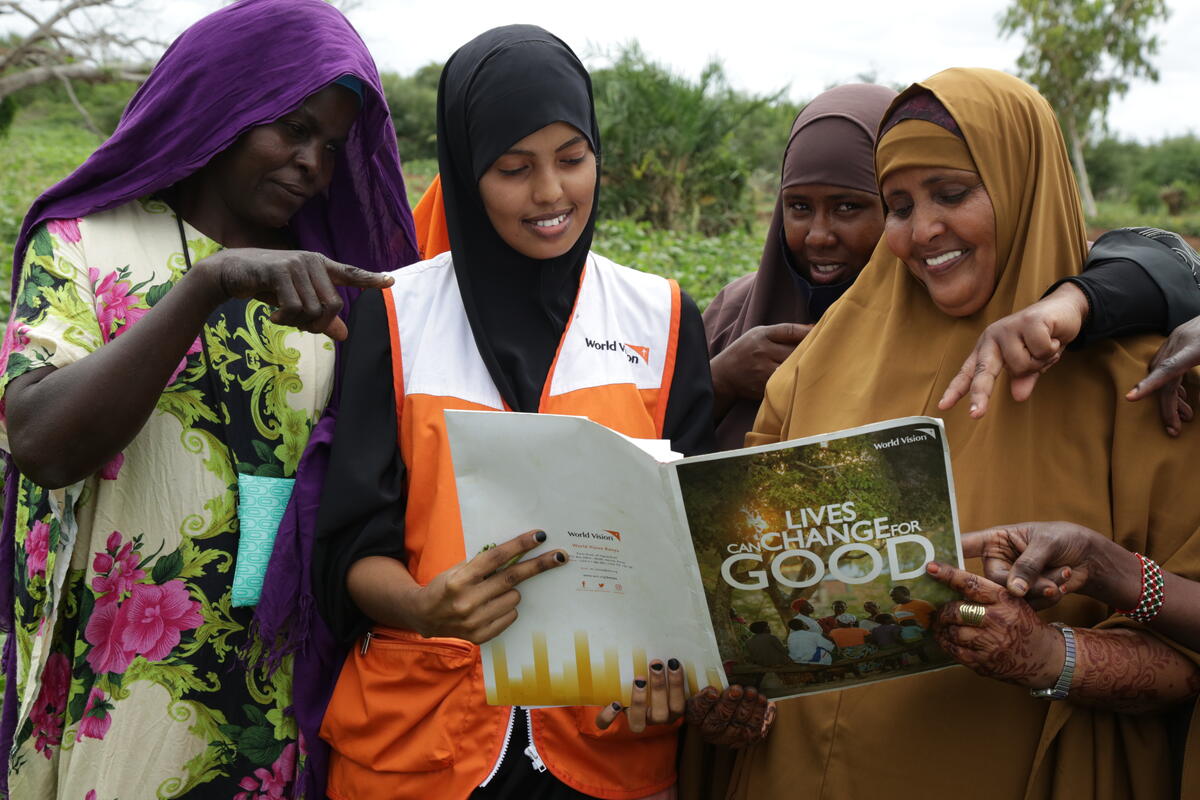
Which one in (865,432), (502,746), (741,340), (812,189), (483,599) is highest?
(812,189)

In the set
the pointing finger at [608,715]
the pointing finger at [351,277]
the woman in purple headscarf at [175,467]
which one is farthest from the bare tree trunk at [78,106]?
the pointing finger at [608,715]

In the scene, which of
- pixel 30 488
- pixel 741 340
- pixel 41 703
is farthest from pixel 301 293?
pixel 741 340

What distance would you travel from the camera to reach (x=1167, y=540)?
5.81 ft

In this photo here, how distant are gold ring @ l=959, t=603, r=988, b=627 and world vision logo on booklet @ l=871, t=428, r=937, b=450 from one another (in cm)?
30

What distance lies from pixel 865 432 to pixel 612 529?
1.43ft

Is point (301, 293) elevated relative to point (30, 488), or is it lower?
elevated

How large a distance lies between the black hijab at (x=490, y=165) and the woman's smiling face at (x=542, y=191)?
0.03 meters

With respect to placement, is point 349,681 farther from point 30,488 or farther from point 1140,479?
point 1140,479

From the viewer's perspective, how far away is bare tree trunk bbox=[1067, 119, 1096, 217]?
30913 millimetres

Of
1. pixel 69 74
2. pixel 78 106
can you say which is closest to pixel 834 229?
pixel 78 106

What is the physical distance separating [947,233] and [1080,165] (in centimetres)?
3390

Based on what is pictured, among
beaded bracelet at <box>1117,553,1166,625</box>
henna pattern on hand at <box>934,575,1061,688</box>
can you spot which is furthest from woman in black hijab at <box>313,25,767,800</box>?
beaded bracelet at <box>1117,553,1166,625</box>

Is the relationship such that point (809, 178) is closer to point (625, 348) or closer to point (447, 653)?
point (625, 348)

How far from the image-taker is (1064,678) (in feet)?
5.58
